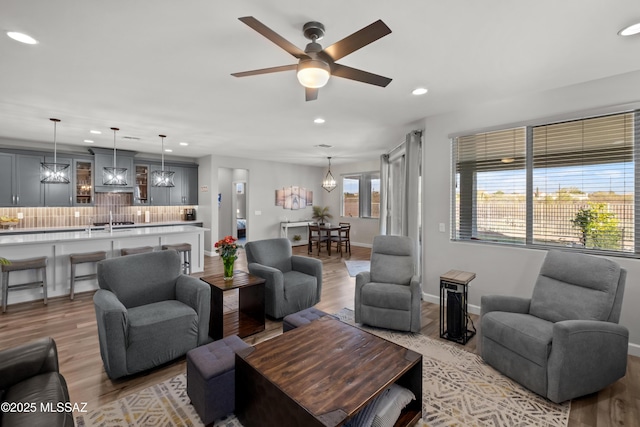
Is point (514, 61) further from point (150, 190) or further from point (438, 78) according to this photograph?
point (150, 190)

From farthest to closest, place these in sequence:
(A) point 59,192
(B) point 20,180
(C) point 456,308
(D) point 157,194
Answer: (D) point 157,194, (A) point 59,192, (B) point 20,180, (C) point 456,308

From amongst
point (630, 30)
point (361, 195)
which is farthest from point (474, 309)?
point (361, 195)

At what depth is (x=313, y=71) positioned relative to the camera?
6.28ft

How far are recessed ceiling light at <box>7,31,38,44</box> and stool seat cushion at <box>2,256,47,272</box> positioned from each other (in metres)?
3.18

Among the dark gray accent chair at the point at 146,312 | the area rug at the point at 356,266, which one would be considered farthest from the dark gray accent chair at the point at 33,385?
the area rug at the point at 356,266

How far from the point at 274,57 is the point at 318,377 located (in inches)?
97.6

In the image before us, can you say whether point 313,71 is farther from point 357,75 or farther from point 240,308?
point 240,308

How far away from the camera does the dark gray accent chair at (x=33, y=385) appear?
132cm

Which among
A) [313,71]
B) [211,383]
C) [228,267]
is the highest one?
[313,71]

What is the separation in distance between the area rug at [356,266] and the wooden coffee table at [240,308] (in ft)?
9.00

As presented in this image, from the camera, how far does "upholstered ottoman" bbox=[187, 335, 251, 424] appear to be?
1.88m

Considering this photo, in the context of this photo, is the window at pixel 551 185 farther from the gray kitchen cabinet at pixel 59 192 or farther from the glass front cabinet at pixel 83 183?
the gray kitchen cabinet at pixel 59 192

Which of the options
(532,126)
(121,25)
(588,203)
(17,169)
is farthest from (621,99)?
(17,169)

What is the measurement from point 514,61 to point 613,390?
9.31 feet
